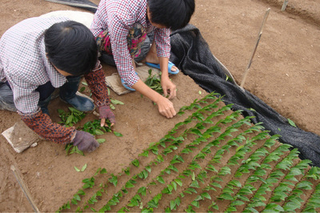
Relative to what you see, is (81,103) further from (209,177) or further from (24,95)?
(209,177)

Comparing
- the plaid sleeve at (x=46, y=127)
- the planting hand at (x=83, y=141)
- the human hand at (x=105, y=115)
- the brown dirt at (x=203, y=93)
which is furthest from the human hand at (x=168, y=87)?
the plaid sleeve at (x=46, y=127)

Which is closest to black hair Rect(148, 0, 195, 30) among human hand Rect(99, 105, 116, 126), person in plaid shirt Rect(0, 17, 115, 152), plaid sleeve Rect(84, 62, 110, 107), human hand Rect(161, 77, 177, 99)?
person in plaid shirt Rect(0, 17, 115, 152)

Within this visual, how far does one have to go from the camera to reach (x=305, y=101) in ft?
9.77

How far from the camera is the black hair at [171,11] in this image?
1522 mm

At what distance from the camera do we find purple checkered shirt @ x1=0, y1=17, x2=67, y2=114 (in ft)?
4.81

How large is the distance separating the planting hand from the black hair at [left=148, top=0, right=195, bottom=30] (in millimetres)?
970

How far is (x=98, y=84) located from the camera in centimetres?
196

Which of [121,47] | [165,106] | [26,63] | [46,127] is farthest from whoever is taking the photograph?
[165,106]

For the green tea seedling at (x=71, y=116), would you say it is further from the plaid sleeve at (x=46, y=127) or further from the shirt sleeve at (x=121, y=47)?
the shirt sleeve at (x=121, y=47)

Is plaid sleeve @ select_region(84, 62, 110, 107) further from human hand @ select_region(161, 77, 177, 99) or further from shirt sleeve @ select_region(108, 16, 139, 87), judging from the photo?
human hand @ select_region(161, 77, 177, 99)

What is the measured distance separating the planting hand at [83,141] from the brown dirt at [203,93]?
126 millimetres

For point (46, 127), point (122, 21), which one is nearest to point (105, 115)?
point (46, 127)

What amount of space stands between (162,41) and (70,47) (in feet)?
3.86

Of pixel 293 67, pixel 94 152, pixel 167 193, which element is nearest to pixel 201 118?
pixel 167 193
